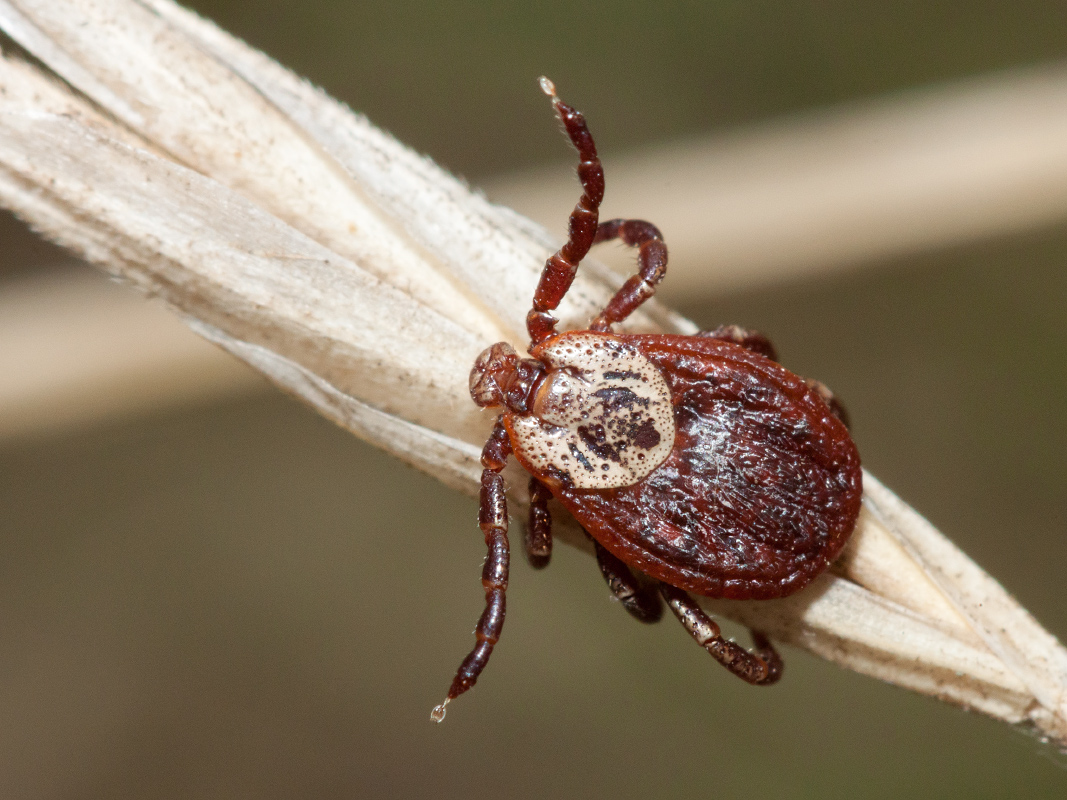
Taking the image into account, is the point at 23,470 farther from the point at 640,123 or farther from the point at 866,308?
the point at 866,308

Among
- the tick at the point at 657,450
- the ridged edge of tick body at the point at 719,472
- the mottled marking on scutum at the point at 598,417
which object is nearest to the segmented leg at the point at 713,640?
the tick at the point at 657,450

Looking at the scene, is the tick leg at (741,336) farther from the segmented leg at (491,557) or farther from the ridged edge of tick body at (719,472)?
the segmented leg at (491,557)

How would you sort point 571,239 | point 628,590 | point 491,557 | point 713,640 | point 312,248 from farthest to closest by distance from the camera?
point 628,590 < point 713,640 < point 491,557 < point 571,239 < point 312,248

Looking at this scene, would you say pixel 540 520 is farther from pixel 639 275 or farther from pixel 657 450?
pixel 639 275

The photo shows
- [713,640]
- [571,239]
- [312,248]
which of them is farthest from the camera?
[713,640]

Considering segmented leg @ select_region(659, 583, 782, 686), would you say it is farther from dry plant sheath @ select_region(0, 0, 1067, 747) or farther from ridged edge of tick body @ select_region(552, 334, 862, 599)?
dry plant sheath @ select_region(0, 0, 1067, 747)

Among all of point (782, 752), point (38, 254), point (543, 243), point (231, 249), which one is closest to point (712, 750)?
point (782, 752)

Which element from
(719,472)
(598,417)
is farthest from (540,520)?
(719,472)
